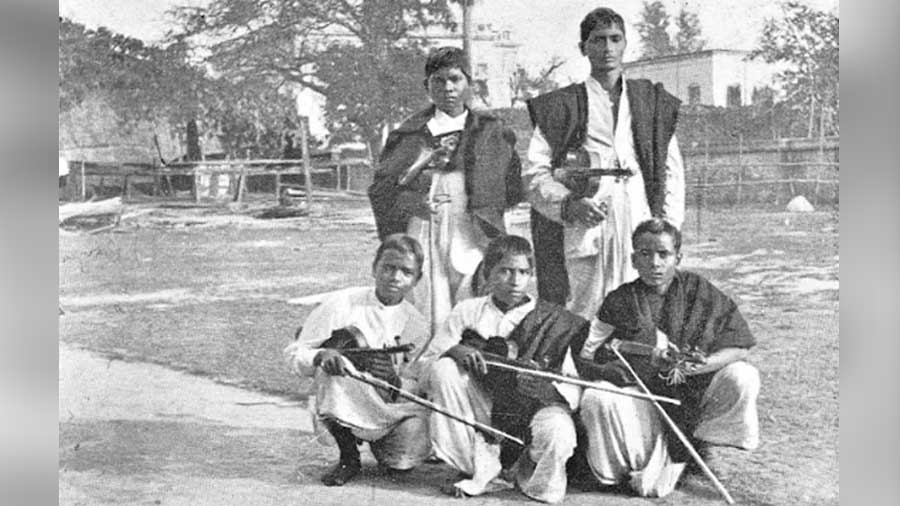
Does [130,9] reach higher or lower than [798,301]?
higher

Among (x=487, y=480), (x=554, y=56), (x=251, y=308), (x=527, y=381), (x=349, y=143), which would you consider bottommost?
(x=487, y=480)

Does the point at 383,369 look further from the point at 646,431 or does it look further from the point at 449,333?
the point at 646,431

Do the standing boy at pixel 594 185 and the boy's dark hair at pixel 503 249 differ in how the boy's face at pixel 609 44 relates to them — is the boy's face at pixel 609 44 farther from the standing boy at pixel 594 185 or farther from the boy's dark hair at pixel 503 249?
the boy's dark hair at pixel 503 249

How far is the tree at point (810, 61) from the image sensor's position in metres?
5.52

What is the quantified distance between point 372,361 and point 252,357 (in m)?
0.61

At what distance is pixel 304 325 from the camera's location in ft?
17.9

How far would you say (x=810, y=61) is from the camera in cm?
552

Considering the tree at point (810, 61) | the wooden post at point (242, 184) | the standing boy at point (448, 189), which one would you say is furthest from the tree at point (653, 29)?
the wooden post at point (242, 184)

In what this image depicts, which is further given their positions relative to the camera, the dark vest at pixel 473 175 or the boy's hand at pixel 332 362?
the dark vest at pixel 473 175

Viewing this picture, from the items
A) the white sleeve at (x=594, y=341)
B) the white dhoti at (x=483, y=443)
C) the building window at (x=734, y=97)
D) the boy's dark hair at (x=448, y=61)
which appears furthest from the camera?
the building window at (x=734, y=97)

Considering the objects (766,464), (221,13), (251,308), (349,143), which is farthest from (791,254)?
(221,13)

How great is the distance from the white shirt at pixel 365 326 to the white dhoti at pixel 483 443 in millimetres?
166
